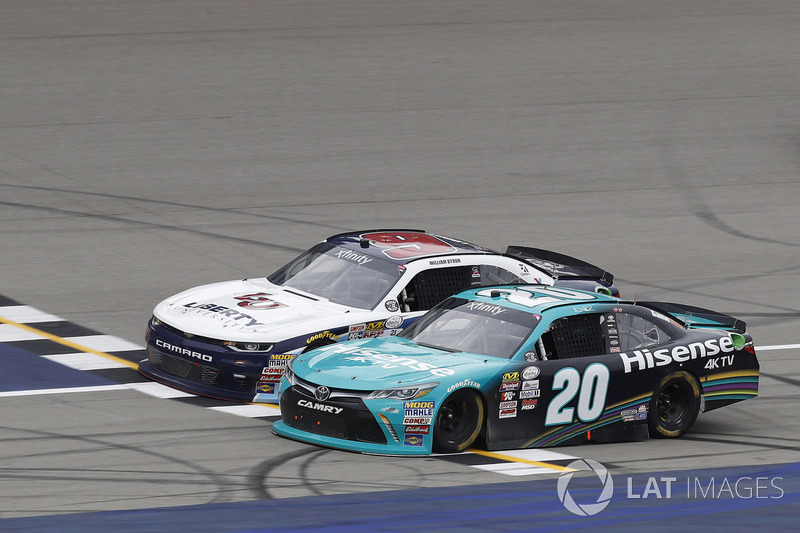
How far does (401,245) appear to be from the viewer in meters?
12.5

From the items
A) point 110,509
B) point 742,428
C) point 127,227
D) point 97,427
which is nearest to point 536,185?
point 127,227

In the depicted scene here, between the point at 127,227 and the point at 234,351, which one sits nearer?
the point at 234,351

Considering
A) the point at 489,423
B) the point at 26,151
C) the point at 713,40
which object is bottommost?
the point at 489,423

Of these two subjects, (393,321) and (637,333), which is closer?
(637,333)

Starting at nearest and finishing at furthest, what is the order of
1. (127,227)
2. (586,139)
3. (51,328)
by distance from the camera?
(51,328) → (127,227) → (586,139)

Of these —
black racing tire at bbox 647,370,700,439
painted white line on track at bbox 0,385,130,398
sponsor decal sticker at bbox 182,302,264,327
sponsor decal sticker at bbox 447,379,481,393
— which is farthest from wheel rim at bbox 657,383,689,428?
painted white line on track at bbox 0,385,130,398

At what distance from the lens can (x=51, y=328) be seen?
13234 mm

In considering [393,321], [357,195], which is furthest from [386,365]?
[357,195]

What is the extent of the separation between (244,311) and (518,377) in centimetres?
288

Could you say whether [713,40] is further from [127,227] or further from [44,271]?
[44,271]

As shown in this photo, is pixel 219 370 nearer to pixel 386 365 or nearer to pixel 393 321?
pixel 393 321

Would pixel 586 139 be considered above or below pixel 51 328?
above

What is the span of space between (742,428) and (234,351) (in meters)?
4.31

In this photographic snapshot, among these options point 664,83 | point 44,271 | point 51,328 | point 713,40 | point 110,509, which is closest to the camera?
point 110,509
